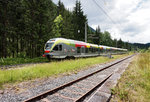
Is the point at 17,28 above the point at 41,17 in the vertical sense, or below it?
below

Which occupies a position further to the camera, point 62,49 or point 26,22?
point 26,22

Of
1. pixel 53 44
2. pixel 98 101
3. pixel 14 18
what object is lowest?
pixel 98 101

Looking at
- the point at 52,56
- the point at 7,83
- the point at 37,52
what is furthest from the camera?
the point at 37,52

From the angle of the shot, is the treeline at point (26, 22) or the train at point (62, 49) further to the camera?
the treeline at point (26, 22)

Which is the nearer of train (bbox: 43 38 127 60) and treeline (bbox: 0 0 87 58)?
train (bbox: 43 38 127 60)

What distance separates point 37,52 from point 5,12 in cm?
1119

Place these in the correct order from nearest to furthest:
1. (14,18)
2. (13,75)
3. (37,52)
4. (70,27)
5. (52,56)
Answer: (13,75) < (52,56) < (14,18) < (37,52) < (70,27)

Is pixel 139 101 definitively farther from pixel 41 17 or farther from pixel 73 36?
pixel 73 36

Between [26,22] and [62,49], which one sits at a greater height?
[26,22]

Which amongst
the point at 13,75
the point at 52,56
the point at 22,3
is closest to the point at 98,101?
the point at 13,75

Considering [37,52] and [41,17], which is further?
[37,52]

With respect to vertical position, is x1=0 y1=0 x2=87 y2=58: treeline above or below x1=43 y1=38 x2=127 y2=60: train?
above

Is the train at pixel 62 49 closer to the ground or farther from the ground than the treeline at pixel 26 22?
closer to the ground

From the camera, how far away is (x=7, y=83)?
5023 millimetres
